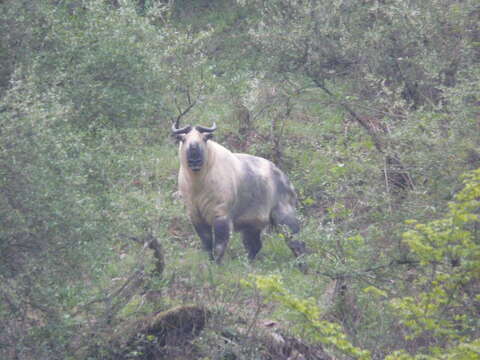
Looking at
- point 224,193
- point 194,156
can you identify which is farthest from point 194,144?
point 224,193

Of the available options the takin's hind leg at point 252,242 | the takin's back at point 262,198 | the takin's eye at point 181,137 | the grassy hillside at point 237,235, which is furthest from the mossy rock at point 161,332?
the takin's hind leg at point 252,242

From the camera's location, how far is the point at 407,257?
9.56 m

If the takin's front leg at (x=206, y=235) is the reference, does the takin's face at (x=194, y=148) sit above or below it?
above

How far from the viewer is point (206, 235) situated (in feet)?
38.4

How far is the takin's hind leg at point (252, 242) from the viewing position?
40.6 ft

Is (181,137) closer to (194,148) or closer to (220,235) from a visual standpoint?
(194,148)

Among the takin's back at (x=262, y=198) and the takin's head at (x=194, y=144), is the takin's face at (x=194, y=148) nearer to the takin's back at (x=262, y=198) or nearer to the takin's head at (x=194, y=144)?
the takin's head at (x=194, y=144)

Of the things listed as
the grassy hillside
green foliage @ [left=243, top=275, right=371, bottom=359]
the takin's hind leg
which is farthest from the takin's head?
green foliage @ [left=243, top=275, right=371, bottom=359]

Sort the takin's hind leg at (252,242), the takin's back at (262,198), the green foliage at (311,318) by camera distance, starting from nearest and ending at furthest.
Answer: the green foliage at (311,318)
the takin's back at (262,198)
the takin's hind leg at (252,242)

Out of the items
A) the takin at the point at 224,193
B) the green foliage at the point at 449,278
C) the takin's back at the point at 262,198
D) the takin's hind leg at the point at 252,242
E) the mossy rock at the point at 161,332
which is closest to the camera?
the green foliage at the point at 449,278

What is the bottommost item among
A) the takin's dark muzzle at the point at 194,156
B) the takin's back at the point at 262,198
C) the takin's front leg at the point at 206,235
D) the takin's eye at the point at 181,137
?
the takin's front leg at the point at 206,235

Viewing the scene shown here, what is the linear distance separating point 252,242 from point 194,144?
2149 millimetres

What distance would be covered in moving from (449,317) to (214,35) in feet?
47.9

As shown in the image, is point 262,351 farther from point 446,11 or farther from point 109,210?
point 446,11
